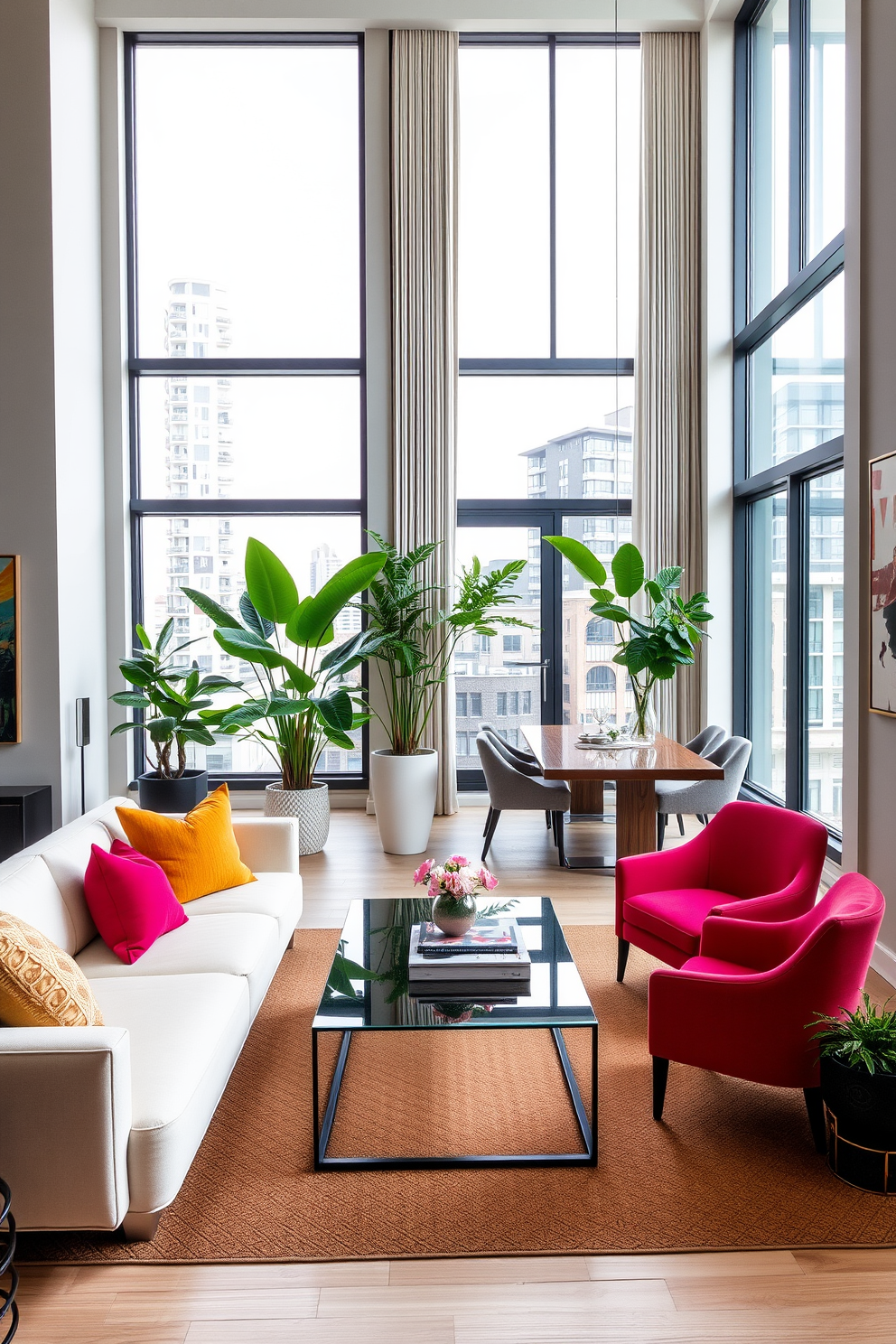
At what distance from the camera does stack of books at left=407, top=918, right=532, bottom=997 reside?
275cm

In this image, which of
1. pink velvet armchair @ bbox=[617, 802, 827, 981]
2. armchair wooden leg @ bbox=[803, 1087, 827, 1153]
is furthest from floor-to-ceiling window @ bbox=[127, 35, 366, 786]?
armchair wooden leg @ bbox=[803, 1087, 827, 1153]

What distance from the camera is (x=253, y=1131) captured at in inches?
106

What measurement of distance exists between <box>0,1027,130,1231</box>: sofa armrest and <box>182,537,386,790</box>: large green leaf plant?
3704 mm

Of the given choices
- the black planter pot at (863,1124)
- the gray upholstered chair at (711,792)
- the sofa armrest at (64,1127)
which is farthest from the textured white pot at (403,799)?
the sofa armrest at (64,1127)

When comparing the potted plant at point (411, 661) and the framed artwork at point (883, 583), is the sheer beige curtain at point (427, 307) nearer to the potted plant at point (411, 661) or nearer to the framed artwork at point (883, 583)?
the potted plant at point (411, 661)

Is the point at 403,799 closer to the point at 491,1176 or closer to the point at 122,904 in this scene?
the point at 122,904

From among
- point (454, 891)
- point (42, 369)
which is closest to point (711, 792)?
point (454, 891)

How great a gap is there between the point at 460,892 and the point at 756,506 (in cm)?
460

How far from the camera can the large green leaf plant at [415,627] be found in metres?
6.30

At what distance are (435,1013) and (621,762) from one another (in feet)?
7.63

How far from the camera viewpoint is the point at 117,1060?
78.1 inches

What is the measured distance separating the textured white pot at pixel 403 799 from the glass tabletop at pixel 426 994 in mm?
2544

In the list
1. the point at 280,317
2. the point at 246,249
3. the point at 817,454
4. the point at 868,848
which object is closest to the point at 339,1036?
the point at 868,848

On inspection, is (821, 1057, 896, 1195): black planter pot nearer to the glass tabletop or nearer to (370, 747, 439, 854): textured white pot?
the glass tabletop
